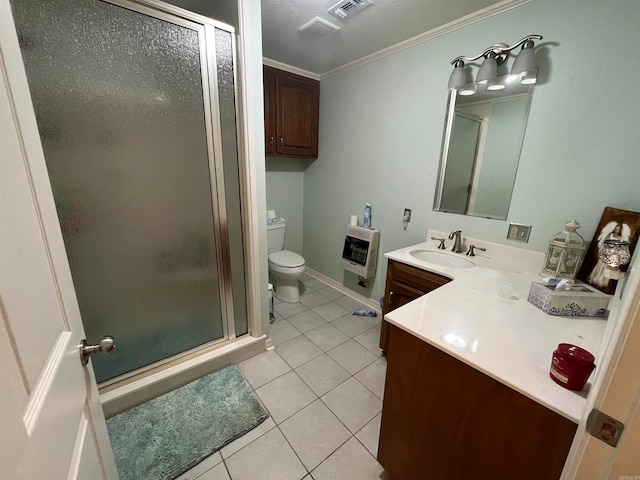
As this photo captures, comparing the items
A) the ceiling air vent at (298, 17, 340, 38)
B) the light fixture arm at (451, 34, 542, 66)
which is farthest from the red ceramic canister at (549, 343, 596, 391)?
the ceiling air vent at (298, 17, 340, 38)

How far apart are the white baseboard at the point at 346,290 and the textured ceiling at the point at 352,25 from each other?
2.21 m

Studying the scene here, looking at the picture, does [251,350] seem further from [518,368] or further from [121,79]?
[121,79]

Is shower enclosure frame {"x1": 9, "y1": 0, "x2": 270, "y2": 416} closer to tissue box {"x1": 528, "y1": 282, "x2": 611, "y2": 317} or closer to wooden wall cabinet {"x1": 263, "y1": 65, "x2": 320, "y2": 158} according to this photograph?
wooden wall cabinet {"x1": 263, "y1": 65, "x2": 320, "y2": 158}

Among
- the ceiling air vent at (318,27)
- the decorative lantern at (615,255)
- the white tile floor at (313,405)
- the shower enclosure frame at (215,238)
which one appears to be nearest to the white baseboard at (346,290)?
the white tile floor at (313,405)

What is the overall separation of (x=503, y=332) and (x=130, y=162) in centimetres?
176

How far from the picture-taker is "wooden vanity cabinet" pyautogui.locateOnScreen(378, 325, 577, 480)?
2.17ft

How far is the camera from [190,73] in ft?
4.41

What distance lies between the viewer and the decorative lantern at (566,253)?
1.28m

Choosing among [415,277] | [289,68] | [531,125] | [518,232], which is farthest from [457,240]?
[289,68]

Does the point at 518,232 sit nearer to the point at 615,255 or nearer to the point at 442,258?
the point at 442,258

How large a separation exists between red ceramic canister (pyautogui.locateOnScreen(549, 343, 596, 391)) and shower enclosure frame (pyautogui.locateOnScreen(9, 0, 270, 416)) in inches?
58.7

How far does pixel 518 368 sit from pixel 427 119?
5.77 ft

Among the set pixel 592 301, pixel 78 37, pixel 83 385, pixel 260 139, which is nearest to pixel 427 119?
pixel 260 139

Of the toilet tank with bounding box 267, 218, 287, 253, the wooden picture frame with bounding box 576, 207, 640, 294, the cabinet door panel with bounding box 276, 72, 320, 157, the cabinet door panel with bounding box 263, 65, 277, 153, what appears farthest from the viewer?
the toilet tank with bounding box 267, 218, 287, 253
